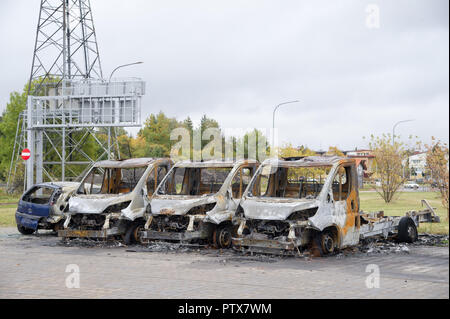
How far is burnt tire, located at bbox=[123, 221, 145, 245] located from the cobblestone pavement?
0.57 m

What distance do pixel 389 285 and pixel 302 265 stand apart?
8.67 ft

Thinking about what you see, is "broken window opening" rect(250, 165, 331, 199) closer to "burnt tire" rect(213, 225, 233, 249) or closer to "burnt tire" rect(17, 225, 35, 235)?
"burnt tire" rect(213, 225, 233, 249)

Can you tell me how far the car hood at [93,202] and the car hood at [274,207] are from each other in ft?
13.1

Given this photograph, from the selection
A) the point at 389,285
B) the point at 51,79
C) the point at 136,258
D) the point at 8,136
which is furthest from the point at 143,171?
the point at 8,136

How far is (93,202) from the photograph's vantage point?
15.4m

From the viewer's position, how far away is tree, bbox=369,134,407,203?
3419 cm

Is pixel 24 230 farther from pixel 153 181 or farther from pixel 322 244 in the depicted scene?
pixel 322 244

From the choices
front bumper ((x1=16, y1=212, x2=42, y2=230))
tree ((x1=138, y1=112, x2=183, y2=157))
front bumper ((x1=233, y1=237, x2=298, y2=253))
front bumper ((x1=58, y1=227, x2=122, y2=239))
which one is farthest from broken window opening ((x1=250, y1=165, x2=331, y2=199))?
tree ((x1=138, y1=112, x2=183, y2=157))

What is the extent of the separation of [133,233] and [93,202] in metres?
1.34

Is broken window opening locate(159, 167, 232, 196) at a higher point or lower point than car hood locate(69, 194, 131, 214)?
higher

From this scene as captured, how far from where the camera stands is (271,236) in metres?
12.9

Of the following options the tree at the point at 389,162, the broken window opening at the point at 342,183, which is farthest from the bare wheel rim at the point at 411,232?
the tree at the point at 389,162
